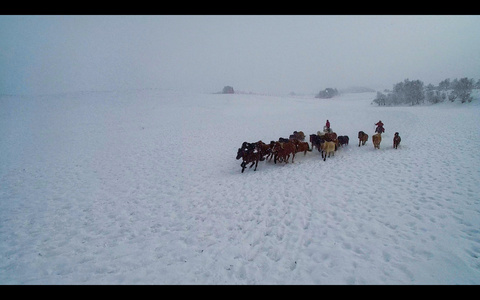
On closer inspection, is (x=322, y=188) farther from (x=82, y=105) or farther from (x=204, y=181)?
(x=82, y=105)

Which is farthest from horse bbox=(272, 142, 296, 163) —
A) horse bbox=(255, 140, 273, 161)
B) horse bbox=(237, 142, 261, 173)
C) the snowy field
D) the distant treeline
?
the distant treeline

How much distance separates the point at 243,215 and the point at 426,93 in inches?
1689

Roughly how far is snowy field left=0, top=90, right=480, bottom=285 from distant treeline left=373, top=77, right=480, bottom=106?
1789cm

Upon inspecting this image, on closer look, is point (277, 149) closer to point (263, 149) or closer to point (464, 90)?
point (263, 149)

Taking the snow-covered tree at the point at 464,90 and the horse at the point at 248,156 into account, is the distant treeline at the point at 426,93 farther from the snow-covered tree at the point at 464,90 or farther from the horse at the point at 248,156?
the horse at the point at 248,156

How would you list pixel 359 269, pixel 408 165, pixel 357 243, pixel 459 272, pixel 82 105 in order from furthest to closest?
pixel 82 105 → pixel 408 165 → pixel 357 243 → pixel 359 269 → pixel 459 272

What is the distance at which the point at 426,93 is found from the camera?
33.6m

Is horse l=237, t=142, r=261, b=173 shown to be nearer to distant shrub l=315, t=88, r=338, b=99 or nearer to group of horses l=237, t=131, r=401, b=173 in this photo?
group of horses l=237, t=131, r=401, b=173

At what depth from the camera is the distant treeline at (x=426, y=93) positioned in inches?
1040

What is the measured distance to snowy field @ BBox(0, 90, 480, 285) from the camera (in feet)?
13.4

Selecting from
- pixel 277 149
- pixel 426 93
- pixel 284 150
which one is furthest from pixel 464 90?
pixel 277 149
